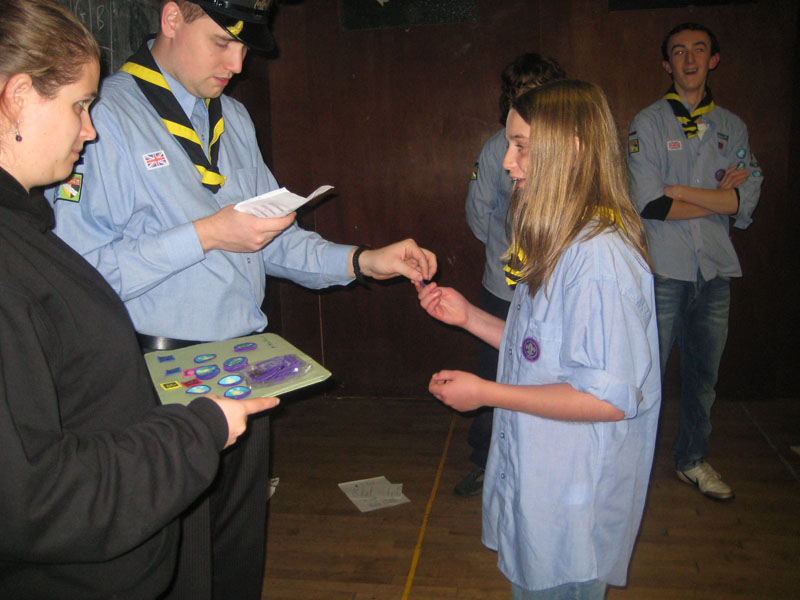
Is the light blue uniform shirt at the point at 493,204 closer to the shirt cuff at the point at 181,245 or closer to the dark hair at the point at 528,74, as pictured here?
the dark hair at the point at 528,74

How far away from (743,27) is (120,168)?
3501 millimetres

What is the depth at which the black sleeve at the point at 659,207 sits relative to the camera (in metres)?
2.69

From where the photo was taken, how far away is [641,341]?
125cm

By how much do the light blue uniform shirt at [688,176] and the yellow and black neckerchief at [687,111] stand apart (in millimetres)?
23

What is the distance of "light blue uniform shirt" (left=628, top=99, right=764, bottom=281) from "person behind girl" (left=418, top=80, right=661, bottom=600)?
148 cm

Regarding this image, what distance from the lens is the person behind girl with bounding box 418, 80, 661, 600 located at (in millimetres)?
1257

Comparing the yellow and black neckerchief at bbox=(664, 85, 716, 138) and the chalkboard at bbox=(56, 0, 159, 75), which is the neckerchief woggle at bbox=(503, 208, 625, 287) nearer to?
the chalkboard at bbox=(56, 0, 159, 75)

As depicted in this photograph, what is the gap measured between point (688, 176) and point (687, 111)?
0.30 m

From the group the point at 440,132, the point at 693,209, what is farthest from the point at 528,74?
the point at 440,132

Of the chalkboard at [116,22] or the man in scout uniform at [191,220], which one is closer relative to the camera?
the man in scout uniform at [191,220]

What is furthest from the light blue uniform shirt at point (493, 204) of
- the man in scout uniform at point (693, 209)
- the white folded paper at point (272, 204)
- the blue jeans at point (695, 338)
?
the white folded paper at point (272, 204)

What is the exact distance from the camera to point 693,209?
270cm

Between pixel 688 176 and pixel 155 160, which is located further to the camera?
pixel 688 176

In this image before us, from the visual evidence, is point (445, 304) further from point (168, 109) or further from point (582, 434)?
point (168, 109)
